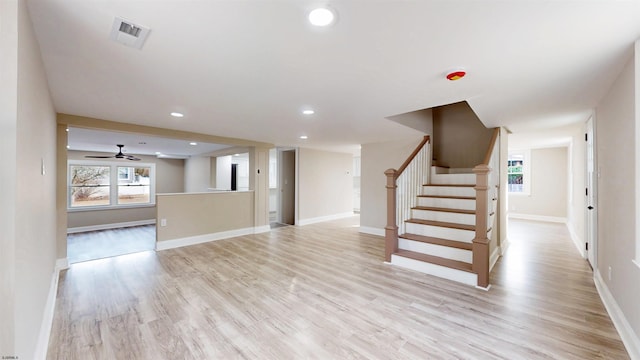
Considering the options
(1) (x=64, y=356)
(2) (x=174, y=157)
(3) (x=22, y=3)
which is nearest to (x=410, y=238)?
(1) (x=64, y=356)

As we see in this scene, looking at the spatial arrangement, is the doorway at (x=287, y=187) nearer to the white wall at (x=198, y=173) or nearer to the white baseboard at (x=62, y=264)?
the white wall at (x=198, y=173)

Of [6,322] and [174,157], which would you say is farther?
[174,157]

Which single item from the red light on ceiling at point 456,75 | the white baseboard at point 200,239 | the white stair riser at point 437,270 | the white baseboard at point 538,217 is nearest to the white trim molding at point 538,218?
the white baseboard at point 538,217

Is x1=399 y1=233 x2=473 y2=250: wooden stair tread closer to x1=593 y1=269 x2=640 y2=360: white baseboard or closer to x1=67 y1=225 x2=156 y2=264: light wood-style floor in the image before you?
x1=593 y1=269 x2=640 y2=360: white baseboard

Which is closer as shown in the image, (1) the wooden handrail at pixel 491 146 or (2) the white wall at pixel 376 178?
(1) the wooden handrail at pixel 491 146

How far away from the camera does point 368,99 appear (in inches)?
107

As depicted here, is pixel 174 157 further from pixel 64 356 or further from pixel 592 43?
pixel 592 43

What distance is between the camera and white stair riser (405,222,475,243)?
3432 mm

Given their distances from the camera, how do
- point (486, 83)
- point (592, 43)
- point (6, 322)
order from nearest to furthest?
point (6, 322), point (592, 43), point (486, 83)

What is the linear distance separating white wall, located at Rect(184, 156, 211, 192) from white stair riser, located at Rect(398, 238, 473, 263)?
6.61 meters

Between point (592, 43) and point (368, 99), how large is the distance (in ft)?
5.41

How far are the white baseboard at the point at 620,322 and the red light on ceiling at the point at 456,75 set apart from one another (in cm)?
220

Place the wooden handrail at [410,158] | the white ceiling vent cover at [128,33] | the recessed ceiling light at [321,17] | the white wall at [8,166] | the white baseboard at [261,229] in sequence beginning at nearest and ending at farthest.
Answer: the white wall at [8,166] → the recessed ceiling light at [321,17] → the white ceiling vent cover at [128,33] → the wooden handrail at [410,158] → the white baseboard at [261,229]

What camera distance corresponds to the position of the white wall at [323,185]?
688 cm
